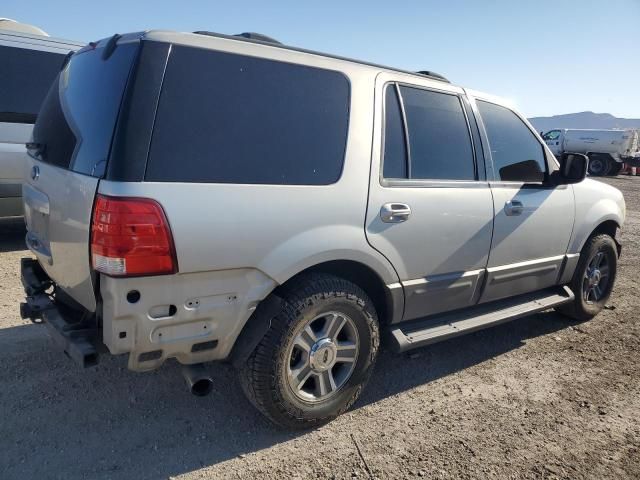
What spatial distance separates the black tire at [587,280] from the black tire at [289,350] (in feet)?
8.48

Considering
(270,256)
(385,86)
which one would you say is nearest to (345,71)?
(385,86)

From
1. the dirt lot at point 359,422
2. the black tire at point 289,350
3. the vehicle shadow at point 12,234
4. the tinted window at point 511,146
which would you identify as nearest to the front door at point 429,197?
Answer: the tinted window at point 511,146

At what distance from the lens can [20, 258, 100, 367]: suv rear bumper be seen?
2.40m

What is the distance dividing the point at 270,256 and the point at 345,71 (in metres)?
1.23

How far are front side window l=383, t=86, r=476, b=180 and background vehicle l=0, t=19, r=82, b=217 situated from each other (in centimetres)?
481

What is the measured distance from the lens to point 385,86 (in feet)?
10.4

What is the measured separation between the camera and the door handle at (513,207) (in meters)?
3.74

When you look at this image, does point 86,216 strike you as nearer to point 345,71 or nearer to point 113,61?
point 113,61

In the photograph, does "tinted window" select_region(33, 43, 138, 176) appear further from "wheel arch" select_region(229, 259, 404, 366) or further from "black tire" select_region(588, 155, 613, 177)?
"black tire" select_region(588, 155, 613, 177)

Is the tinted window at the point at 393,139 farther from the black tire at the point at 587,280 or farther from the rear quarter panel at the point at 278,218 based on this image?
the black tire at the point at 587,280

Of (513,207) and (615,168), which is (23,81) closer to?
(513,207)

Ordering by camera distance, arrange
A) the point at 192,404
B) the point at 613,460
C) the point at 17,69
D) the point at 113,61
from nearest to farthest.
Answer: the point at 113,61 → the point at 613,460 → the point at 192,404 → the point at 17,69

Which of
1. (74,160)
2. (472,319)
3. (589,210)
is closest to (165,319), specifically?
(74,160)

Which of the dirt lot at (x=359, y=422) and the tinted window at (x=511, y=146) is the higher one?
the tinted window at (x=511, y=146)
